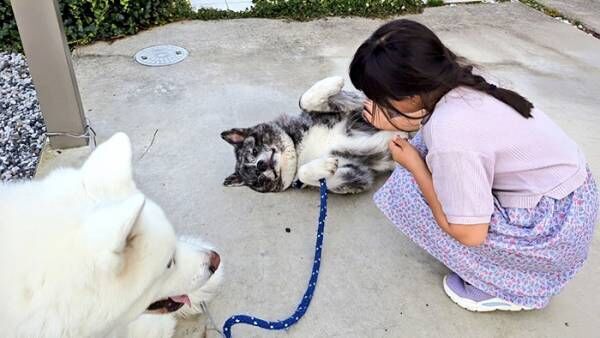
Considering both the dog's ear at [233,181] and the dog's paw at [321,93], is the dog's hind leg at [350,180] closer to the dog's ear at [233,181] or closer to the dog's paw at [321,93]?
the dog's paw at [321,93]

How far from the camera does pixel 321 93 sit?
3.00m

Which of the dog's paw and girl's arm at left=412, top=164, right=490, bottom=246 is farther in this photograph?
the dog's paw

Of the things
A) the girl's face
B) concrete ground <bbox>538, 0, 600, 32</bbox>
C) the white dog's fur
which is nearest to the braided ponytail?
the girl's face

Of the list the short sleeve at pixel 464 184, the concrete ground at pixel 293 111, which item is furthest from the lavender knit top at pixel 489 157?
the concrete ground at pixel 293 111

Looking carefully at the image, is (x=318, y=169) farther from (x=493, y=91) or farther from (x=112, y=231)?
(x=112, y=231)

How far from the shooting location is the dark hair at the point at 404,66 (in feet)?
5.82

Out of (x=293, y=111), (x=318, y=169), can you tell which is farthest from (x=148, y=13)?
(x=318, y=169)

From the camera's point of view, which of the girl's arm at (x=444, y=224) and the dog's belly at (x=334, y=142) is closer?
the girl's arm at (x=444, y=224)

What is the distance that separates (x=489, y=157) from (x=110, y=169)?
51.1 inches

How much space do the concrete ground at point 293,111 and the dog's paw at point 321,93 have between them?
0.55m

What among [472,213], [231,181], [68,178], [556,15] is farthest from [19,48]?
[556,15]

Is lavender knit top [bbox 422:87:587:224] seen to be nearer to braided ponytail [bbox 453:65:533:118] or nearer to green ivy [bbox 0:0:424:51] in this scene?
braided ponytail [bbox 453:65:533:118]

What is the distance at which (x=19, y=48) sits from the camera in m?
4.34

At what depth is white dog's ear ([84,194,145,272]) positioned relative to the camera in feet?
3.81
